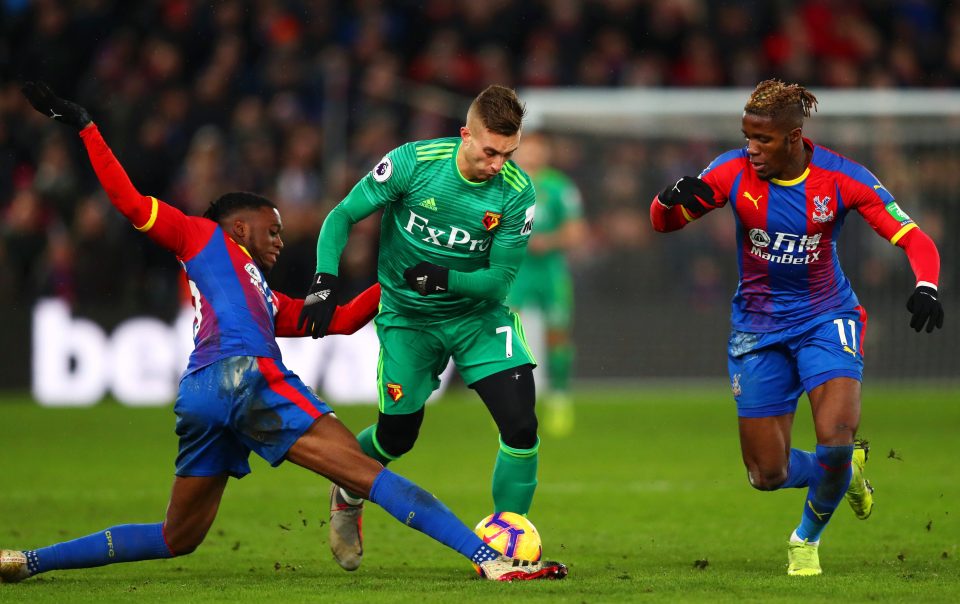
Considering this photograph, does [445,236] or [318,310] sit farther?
[445,236]

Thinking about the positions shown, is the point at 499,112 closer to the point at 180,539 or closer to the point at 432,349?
the point at 432,349

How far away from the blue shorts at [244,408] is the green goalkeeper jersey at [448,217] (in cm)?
81

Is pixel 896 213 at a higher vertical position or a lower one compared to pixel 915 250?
higher

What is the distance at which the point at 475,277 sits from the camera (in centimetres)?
647

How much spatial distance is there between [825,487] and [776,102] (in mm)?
1735

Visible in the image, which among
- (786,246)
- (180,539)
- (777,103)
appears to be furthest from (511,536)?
(777,103)

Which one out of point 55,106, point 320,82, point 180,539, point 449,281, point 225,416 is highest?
point 320,82

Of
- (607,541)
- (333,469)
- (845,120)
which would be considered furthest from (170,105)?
(333,469)

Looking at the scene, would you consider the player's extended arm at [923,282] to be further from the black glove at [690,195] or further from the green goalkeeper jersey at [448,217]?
the green goalkeeper jersey at [448,217]

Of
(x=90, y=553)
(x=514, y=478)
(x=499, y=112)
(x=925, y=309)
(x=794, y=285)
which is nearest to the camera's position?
(x=925, y=309)

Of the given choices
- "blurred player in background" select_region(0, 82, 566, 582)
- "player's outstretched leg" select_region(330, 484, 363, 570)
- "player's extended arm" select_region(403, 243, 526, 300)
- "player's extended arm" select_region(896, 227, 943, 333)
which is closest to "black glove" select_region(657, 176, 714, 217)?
"player's extended arm" select_region(403, 243, 526, 300)

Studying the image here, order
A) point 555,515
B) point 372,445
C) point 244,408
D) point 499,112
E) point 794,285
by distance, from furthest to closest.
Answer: point 555,515, point 372,445, point 794,285, point 499,112, point 244,408

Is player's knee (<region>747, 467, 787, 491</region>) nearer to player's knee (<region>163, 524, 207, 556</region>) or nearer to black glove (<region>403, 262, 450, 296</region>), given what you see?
black glove (<region>403, 262, 450, 296</region>)

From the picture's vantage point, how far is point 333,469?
580 cm
